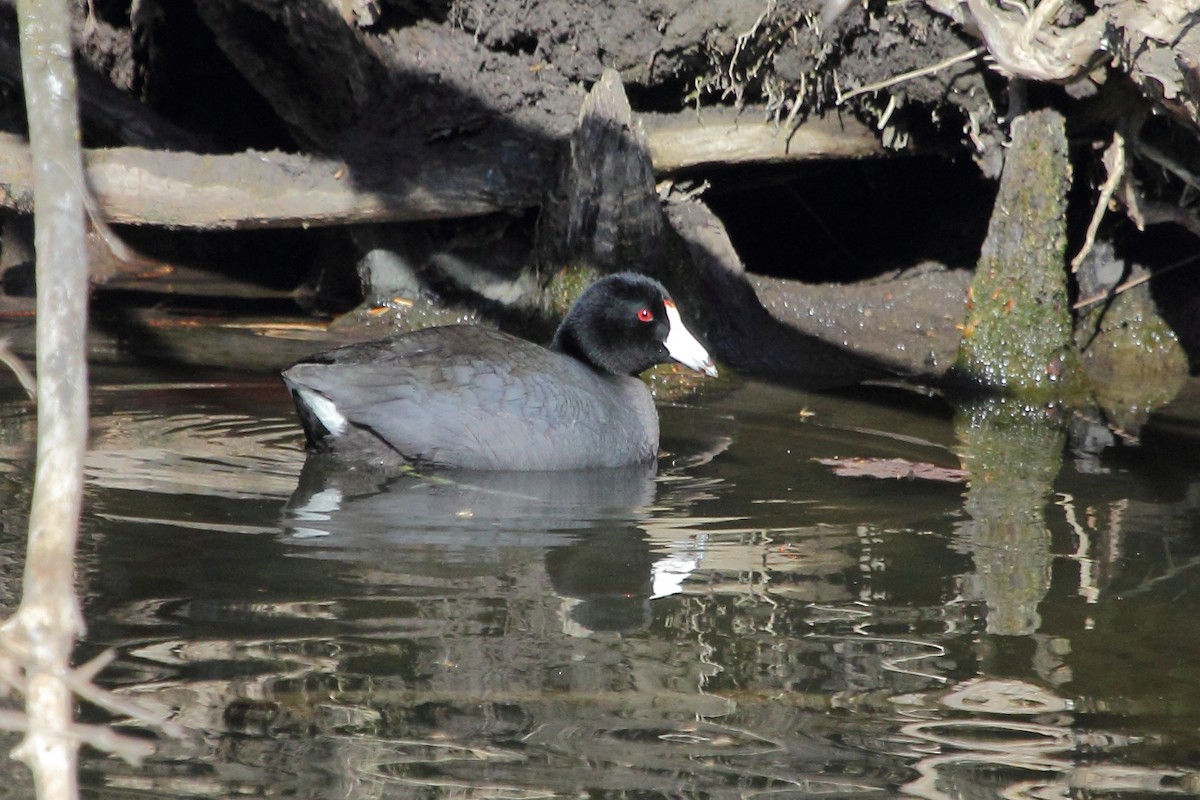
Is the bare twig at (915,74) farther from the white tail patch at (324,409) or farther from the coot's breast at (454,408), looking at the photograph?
the white tail patch at (324,409)

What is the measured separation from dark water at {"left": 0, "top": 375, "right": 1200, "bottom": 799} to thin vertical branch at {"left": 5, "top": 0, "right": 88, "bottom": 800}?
1432mm

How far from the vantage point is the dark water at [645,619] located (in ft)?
10.0

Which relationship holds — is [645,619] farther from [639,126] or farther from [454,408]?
[639,126]

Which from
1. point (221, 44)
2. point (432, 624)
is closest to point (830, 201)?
point (221, 44)

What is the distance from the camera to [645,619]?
3.96m

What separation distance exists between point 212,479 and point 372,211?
3119mm

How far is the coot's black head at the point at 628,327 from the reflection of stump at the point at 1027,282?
199 centimetres

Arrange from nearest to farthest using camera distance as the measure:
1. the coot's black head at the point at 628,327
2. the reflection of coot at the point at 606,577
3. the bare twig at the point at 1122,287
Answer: the reflection of coot at the point at 606,577, the coot's black head at the point at 628,327, the bare twig at the point at 1122,287

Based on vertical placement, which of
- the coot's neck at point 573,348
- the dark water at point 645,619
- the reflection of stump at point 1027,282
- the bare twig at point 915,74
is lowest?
the dark water at point 645,619

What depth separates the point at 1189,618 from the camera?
4078mm

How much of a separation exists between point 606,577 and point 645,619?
0.38 metres

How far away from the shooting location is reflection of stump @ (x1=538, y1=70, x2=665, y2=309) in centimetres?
769

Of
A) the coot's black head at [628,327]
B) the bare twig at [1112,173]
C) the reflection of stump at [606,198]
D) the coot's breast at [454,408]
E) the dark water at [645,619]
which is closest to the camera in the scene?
the dark water at [645,619]

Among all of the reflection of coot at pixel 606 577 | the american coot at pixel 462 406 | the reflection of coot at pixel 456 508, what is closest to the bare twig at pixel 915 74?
the american coot at pixel 462 406
